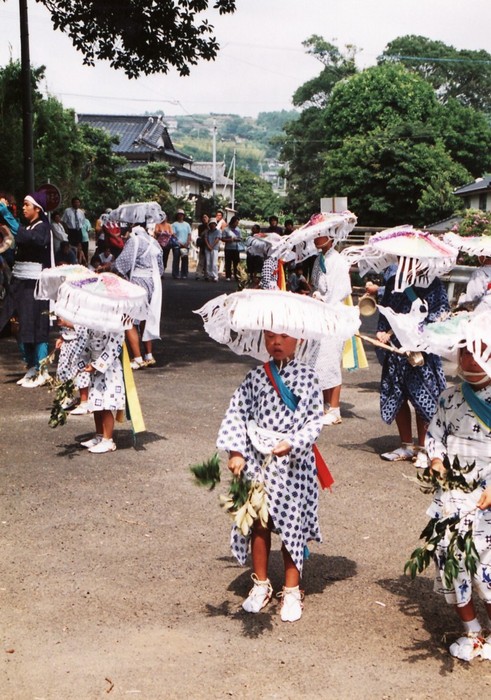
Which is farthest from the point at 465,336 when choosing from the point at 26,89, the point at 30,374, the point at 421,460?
the point at 26,89

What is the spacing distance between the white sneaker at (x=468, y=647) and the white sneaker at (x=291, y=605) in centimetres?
83

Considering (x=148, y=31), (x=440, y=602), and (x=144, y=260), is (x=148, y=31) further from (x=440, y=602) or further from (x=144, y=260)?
(x=440, y=602)

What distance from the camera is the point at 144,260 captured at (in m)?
12.8

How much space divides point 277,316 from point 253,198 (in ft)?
310

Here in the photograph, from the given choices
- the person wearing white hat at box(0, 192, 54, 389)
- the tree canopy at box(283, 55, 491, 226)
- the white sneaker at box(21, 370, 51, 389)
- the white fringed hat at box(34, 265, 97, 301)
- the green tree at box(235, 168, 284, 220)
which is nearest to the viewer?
the white fringed hat at box(34, 265, 97, 301)

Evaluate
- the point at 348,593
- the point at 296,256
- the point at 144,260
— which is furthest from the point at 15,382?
the point at 348,593

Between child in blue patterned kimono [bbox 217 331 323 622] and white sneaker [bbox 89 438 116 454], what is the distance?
3.49 meters

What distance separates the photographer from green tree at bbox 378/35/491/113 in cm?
7019

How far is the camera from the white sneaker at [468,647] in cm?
467

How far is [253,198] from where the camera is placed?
323 feet

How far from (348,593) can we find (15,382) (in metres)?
7.18

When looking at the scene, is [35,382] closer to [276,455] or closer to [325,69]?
[276,455]

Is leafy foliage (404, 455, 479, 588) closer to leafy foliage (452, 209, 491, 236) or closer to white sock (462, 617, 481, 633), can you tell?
white sock (462, 617, 481, 633)

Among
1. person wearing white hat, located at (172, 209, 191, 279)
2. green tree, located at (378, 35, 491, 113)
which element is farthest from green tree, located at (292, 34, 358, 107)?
person wearing white hat, located at (172, 209, 191, 279)
